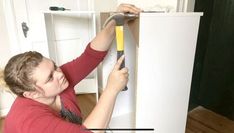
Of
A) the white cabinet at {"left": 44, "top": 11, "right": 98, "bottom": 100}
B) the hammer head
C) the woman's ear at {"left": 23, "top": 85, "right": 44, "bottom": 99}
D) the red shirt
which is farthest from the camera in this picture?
the white cabinet at {"left": 44, "top": 11, "right": 98, "bottom": 100}

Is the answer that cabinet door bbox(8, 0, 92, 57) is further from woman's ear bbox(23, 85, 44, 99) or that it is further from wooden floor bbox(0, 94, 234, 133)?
woman's ear bbox(23, 85, 44, 99)

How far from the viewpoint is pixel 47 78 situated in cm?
83

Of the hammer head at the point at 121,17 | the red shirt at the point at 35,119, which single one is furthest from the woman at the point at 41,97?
the hammer head at the point at 121,17

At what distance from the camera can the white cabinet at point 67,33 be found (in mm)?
2141

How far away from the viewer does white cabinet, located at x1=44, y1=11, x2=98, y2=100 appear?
2.14 metres

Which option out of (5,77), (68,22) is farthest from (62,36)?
(5,77)

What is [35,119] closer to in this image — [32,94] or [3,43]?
[32,94]

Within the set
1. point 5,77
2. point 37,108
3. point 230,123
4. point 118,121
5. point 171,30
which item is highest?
point 171,30

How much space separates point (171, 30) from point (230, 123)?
125 cm

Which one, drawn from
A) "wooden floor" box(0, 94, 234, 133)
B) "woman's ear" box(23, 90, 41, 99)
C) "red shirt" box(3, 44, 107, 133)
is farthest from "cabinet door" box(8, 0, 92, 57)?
"woman's ear" box(23, 90, 41, 99)

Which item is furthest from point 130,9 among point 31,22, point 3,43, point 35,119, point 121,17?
point 3,43

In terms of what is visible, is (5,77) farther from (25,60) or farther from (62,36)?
(62,36)

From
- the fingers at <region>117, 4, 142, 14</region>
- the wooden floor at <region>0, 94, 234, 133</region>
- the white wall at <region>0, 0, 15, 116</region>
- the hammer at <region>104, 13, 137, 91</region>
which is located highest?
the fingers at <region>117, 4, 142, 14</region>

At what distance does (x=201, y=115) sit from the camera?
1.93 meters
